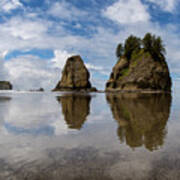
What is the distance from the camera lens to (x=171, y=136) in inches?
225

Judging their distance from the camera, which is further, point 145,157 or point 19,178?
point 145,157

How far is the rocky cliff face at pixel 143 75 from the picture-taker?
64.8 m

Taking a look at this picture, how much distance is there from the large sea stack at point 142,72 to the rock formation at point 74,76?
1592 inches

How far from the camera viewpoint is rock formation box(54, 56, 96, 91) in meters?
117

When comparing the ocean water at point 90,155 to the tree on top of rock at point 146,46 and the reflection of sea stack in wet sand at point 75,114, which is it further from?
the tree on top of rock at point 146,46

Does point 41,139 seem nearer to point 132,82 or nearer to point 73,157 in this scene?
point 73,157

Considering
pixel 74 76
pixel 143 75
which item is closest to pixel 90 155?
pixel 143 75

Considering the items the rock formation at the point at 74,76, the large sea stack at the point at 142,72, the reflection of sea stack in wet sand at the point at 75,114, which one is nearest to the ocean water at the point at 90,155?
the reflection of sea stack in wet sand at the point at 75,114

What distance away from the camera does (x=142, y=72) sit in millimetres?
67062

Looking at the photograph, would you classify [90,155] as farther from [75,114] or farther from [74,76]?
[74,76]

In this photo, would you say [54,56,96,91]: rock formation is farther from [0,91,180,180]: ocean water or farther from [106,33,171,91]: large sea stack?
[0,91,180,180]: ocean water

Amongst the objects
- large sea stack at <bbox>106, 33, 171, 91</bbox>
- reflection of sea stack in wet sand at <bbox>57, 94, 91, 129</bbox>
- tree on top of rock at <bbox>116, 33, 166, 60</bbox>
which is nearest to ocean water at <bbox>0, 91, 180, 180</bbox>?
reflection of sea stack in wet sand at <bbox>57, 94, 91, 129</bbox>

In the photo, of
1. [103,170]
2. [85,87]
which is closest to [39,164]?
[103,170]

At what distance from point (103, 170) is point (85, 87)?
113m
